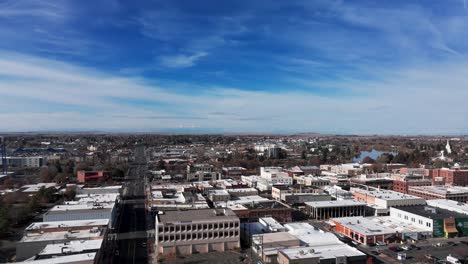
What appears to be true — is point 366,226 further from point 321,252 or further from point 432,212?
point 321,252

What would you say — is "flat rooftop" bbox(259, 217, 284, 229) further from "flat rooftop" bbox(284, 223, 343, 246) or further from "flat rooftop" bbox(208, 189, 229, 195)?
"flat rooftop" bbox(208, 189, 229, 195)

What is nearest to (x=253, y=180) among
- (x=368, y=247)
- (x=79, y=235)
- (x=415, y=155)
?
(x=368, y=247)

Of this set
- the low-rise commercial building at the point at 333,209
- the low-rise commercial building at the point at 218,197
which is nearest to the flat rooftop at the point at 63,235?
the low-rise commercial building at the point at 218,197

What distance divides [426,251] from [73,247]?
1281 cm

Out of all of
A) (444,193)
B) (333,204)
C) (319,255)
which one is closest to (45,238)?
(319,255)

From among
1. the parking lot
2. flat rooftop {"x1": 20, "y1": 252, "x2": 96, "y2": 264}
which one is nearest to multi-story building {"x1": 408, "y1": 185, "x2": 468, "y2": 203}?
the parking lot

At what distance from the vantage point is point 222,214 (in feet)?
46.9

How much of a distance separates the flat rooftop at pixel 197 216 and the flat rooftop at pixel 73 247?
2538 millimetres

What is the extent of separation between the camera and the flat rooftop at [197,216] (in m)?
13.5

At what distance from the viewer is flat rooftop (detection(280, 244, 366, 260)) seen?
1131 centimetres

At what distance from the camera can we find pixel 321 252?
1180 cm

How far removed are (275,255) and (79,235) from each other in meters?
7.15

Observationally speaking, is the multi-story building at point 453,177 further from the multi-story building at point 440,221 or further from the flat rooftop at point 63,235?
the flat rooftop at point 63,235

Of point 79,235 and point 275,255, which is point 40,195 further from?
point 275,255
